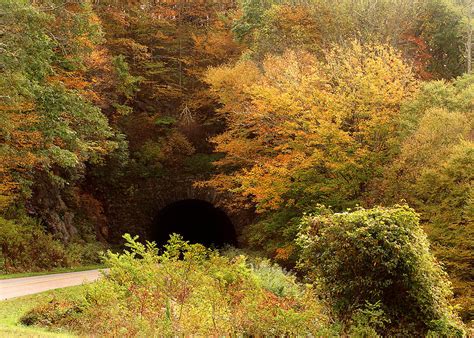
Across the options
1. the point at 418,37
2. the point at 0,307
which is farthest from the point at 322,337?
the point at 418,37

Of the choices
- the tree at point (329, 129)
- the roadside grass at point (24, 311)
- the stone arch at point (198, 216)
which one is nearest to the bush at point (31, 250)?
the roadside grass at point (24, 311)

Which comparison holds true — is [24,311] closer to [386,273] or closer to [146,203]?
[386,273]

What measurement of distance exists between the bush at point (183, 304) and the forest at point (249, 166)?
0.14 ft

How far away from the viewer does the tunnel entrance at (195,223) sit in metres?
33.7

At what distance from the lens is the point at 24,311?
37.3ft

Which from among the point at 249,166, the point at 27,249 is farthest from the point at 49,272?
the point at 249,166

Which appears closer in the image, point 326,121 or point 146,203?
point 326,121

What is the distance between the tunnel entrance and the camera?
33741 millimetres

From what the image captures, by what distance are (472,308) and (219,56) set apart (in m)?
24.7

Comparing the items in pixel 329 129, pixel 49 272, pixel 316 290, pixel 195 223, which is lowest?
pixel 195 223

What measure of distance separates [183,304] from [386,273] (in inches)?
159

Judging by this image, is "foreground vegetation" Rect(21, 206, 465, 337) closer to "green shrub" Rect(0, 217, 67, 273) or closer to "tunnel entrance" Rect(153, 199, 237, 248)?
"green shrub" Rect(0, 217, 67, 273)

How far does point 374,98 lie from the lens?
1970 cm

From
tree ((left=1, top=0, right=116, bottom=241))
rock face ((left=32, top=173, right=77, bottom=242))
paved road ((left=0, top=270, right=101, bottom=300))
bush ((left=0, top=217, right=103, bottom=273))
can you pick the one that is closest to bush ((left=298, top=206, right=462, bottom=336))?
paved road ((left=0, top=270, right=101, bottom=300))
